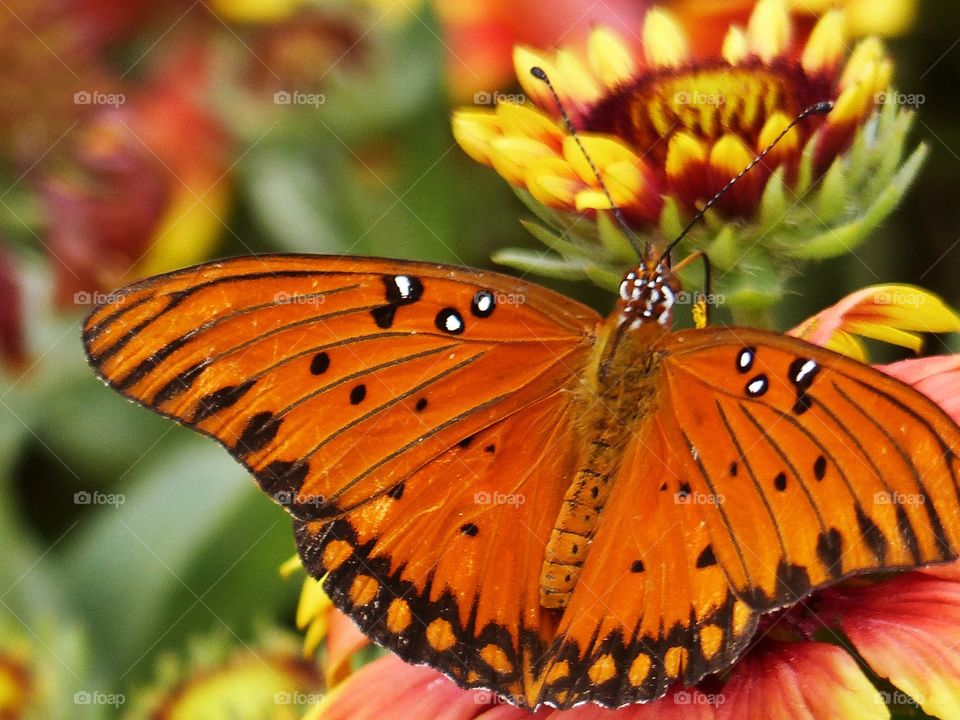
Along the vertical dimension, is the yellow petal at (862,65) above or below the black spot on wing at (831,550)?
above

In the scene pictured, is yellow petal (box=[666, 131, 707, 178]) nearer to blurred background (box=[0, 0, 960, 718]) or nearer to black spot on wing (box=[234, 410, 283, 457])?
black spot on wing (box=[234, 410, 283, 457])

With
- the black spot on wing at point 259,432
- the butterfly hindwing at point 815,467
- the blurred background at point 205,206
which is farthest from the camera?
the blurred background at point 205,206

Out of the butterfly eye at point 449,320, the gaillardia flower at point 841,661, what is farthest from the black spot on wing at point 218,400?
the gaillardia flower at point 841,661

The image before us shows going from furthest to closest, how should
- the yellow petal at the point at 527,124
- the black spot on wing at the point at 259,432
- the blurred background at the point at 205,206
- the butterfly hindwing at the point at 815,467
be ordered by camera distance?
the blurred background at the point at 205,206 < the yellow petal at the point at 527,124 < the black spot on wing at the point at 259,432 < the butterfly hindwing at the point at 815,467

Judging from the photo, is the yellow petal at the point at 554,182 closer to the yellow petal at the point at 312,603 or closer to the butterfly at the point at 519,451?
the butterfly at the point at 519,451

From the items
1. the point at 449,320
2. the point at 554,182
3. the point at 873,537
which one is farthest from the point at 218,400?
the point at 873,537

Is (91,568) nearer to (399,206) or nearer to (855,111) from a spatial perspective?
(399,206)

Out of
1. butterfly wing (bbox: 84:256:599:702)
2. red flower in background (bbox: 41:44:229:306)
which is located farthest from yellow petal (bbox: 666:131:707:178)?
red flower in background (bbox: 41:44:229:306)
